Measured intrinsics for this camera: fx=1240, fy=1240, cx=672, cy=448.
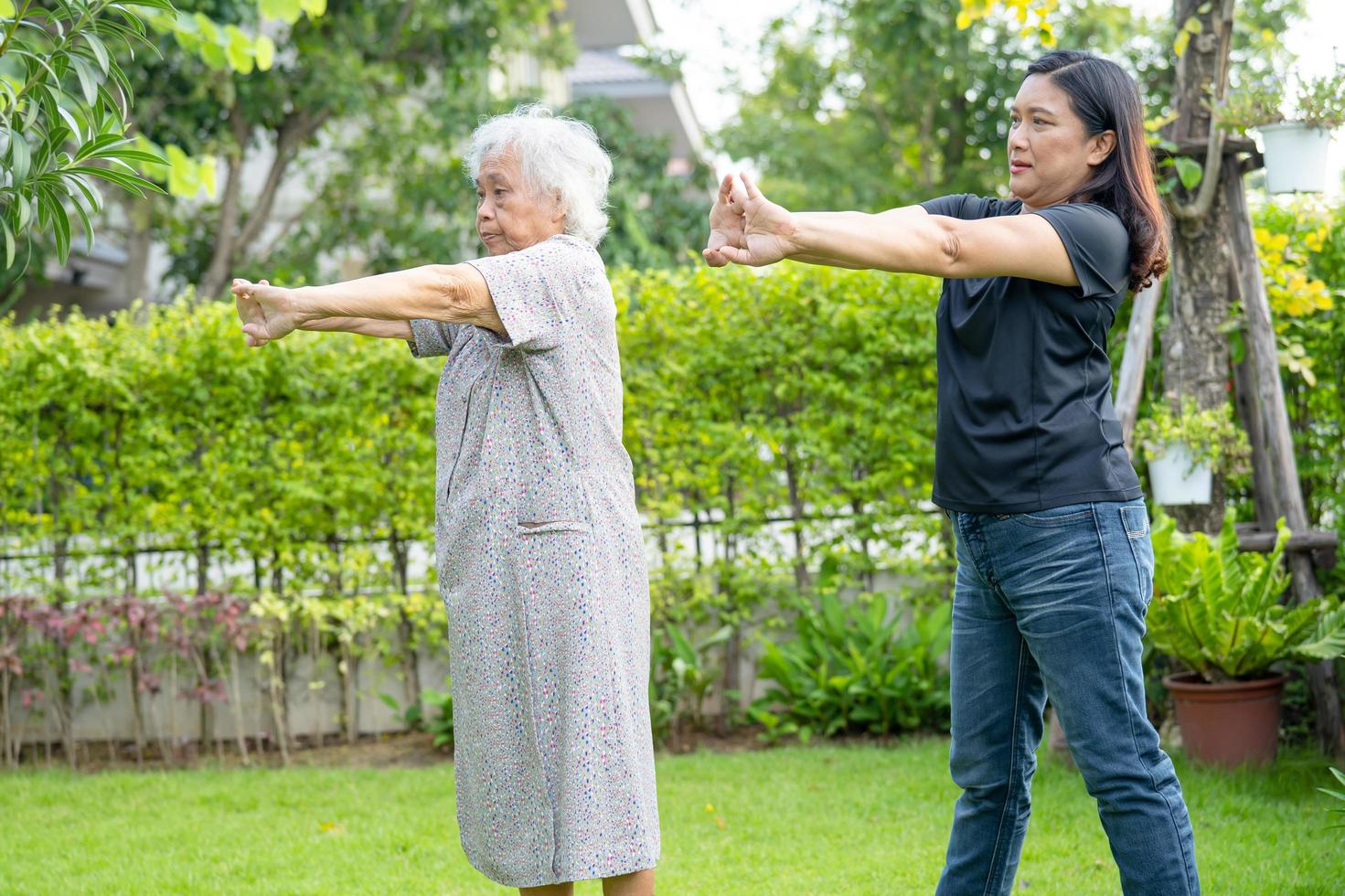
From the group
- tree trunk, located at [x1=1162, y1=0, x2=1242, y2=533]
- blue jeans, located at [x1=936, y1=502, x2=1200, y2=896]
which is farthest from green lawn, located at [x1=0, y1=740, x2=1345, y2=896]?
tree trunk, located at [x1=1162, y1=0, x2=1242, y2=533]

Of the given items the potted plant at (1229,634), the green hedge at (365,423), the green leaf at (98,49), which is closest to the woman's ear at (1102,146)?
the green leaf at (98,49)

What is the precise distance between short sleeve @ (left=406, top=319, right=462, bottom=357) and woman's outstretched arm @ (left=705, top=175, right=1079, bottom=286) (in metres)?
0.87

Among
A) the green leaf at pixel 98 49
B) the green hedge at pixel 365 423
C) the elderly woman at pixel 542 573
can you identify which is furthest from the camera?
the green hedge at pixel 365 423

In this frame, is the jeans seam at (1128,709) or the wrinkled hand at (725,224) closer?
the wrinkled hand at (725,224)

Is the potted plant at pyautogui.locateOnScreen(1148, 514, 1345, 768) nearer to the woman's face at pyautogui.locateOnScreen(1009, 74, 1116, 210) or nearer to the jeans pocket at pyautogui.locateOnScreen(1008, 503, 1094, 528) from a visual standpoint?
the jeans pocket at pyautogui.locateOnScreen(1008, 503, 1094, 528)

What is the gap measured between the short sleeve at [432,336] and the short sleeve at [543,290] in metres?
0.34

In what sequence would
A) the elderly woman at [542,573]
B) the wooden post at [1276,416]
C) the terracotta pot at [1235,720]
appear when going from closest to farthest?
the elderly woman at [542,573] → the terracotta pot at [1235,720] → the wooden post at [1276,416]

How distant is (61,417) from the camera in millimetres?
5520

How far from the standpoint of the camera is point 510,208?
241 centimetres

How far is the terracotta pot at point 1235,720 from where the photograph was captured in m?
4.41

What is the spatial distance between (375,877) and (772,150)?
12.8m

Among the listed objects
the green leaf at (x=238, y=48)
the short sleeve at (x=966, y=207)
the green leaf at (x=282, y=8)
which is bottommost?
the short sleeve at (x=966, y=207)

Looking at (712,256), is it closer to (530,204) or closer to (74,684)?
(530,204)

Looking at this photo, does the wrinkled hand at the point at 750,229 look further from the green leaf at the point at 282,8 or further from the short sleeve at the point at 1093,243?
the green leaf at the point at 282,8
